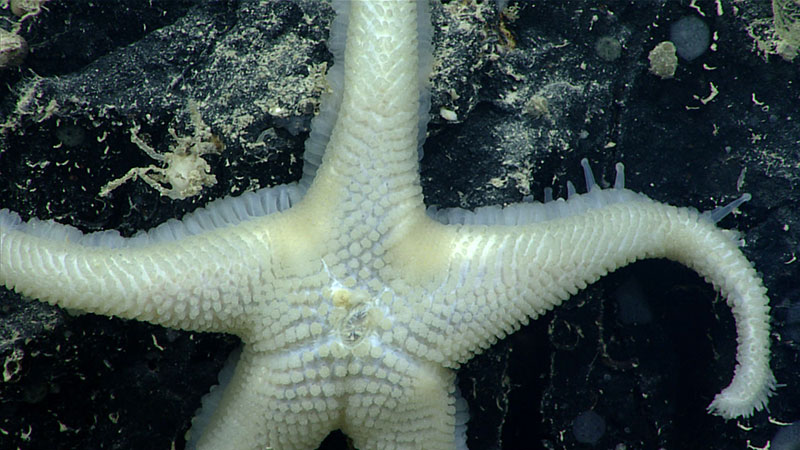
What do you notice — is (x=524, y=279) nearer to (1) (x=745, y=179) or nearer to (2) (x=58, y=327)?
(1) (x=745, y=179)

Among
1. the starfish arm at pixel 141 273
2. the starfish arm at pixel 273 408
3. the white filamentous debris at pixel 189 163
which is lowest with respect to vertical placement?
the starfish arm at pixel 273 408

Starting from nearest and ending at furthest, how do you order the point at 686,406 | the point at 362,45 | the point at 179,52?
the point at 362,45, the point at 179,52, the point at 686,406

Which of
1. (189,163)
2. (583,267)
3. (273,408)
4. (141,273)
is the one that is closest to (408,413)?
(273,408)

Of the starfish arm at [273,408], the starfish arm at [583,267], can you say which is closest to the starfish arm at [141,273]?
the starfish arm at [273,408]

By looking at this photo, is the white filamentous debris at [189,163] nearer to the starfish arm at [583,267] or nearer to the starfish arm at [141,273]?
the starfish arm at [141,273]

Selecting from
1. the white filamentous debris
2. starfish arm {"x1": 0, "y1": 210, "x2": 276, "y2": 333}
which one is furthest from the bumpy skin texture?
the white filamentous debris

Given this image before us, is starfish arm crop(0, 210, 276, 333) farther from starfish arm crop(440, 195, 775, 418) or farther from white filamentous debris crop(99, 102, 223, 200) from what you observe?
starfish arm crop(440, 195, 775, 418)

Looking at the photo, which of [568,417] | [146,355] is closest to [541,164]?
[568,417]

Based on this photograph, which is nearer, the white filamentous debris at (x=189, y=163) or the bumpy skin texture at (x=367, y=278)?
the bumpy skin texture at (x=367, y=278)
